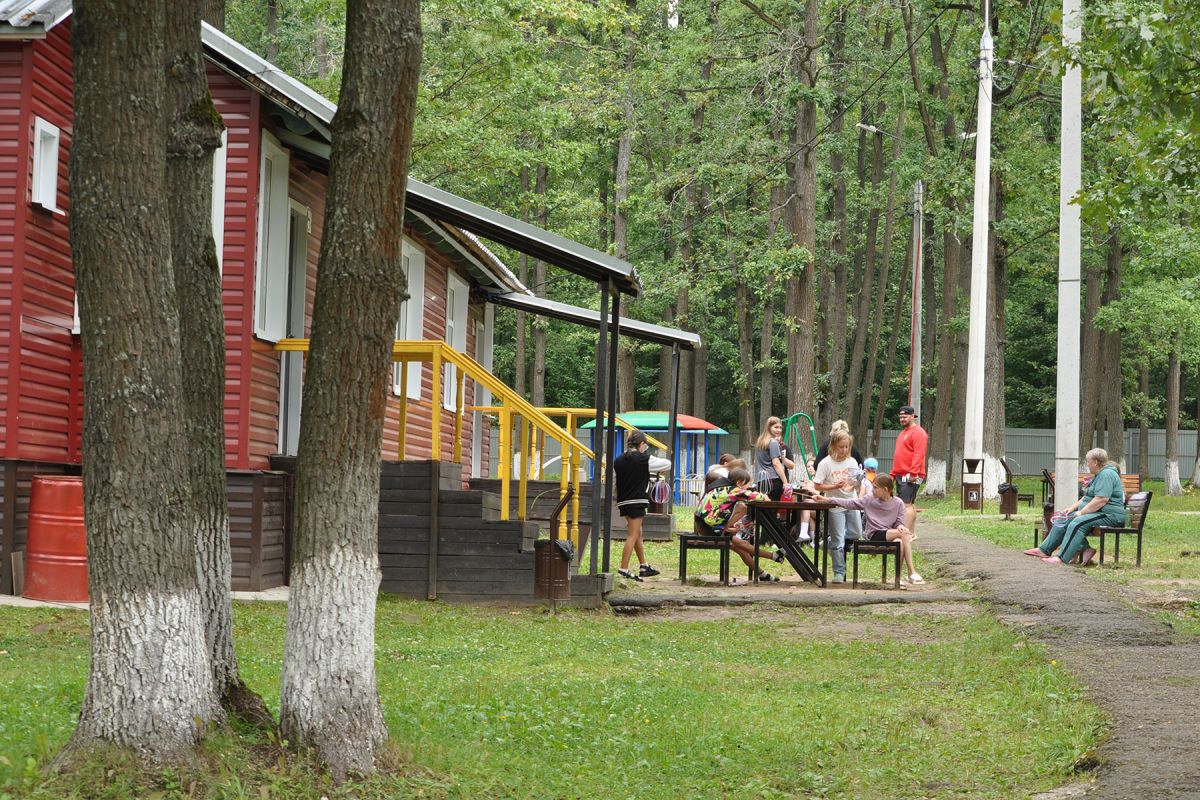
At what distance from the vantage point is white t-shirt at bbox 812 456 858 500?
15766 mm

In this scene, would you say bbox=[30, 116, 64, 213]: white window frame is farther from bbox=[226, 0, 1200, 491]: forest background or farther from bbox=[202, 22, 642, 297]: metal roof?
bbox=[226, 0, 1200, 491]: forest background

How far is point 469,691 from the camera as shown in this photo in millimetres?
8266

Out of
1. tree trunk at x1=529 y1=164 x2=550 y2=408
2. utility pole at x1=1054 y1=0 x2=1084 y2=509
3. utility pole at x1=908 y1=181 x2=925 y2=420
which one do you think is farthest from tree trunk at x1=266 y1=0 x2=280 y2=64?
utility pole at x1=1054 y1=0 x2=1084 y2=509

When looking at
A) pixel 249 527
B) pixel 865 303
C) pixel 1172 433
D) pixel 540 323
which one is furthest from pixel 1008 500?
pixel 1172 433

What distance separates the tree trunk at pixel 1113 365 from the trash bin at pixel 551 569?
2933cm

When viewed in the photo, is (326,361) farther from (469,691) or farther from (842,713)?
(842,713)

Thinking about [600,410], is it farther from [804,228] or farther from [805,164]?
[805,164]

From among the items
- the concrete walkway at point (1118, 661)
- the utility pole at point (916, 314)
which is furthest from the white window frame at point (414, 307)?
the utility pole at point (916, 314)

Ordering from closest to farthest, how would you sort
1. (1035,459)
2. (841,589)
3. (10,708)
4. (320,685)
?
(320,685)
(10,708)
(841,589)
(1035,459)

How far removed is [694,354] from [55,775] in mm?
48680

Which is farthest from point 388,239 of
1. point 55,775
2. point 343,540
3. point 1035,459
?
point 1035,459

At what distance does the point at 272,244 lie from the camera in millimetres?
13945

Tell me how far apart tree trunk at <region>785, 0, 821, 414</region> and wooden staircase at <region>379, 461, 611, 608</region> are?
13.3m

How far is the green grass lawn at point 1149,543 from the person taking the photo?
48.4 ft
